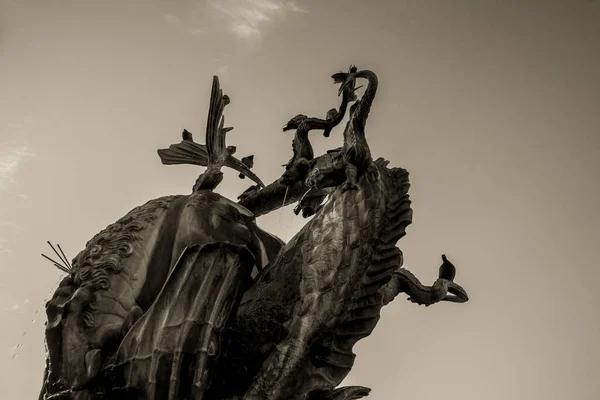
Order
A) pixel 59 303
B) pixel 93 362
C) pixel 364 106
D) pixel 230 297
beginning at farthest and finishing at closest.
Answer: pixel 364 106
pixel 59 303
pixel 230 297
pixel 93 362

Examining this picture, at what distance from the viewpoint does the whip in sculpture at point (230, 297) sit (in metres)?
5.48

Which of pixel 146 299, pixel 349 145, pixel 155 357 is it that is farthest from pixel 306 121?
pixel 155 357

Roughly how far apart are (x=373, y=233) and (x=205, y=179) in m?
2.00

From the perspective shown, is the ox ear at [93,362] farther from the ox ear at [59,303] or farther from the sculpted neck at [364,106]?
the sculpted neck at [364,106]

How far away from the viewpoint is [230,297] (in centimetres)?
586

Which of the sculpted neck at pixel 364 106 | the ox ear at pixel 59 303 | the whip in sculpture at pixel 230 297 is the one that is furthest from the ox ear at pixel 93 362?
the sculpted neck at pixel 364 106

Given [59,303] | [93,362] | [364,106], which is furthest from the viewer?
[364,106]

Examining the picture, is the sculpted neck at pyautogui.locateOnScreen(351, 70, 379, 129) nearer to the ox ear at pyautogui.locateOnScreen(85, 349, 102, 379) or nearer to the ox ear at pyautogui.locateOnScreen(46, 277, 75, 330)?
the ox ear at pyautogui.locateOnScreen(46, 277, 75, 330)

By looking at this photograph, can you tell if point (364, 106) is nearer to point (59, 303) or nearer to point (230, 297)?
point (230, 297)

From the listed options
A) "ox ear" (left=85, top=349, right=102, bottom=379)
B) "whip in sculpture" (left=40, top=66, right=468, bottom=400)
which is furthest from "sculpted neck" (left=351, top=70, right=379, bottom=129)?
"ox ear" (left=85, top=349, right=102, bottom=379)

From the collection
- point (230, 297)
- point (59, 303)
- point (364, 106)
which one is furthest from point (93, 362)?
point (364, 106)

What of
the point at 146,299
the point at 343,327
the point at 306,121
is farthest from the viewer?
the point at 306,121

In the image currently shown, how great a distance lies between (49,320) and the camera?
5.88m

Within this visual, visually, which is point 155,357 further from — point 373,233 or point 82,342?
point 373,233
